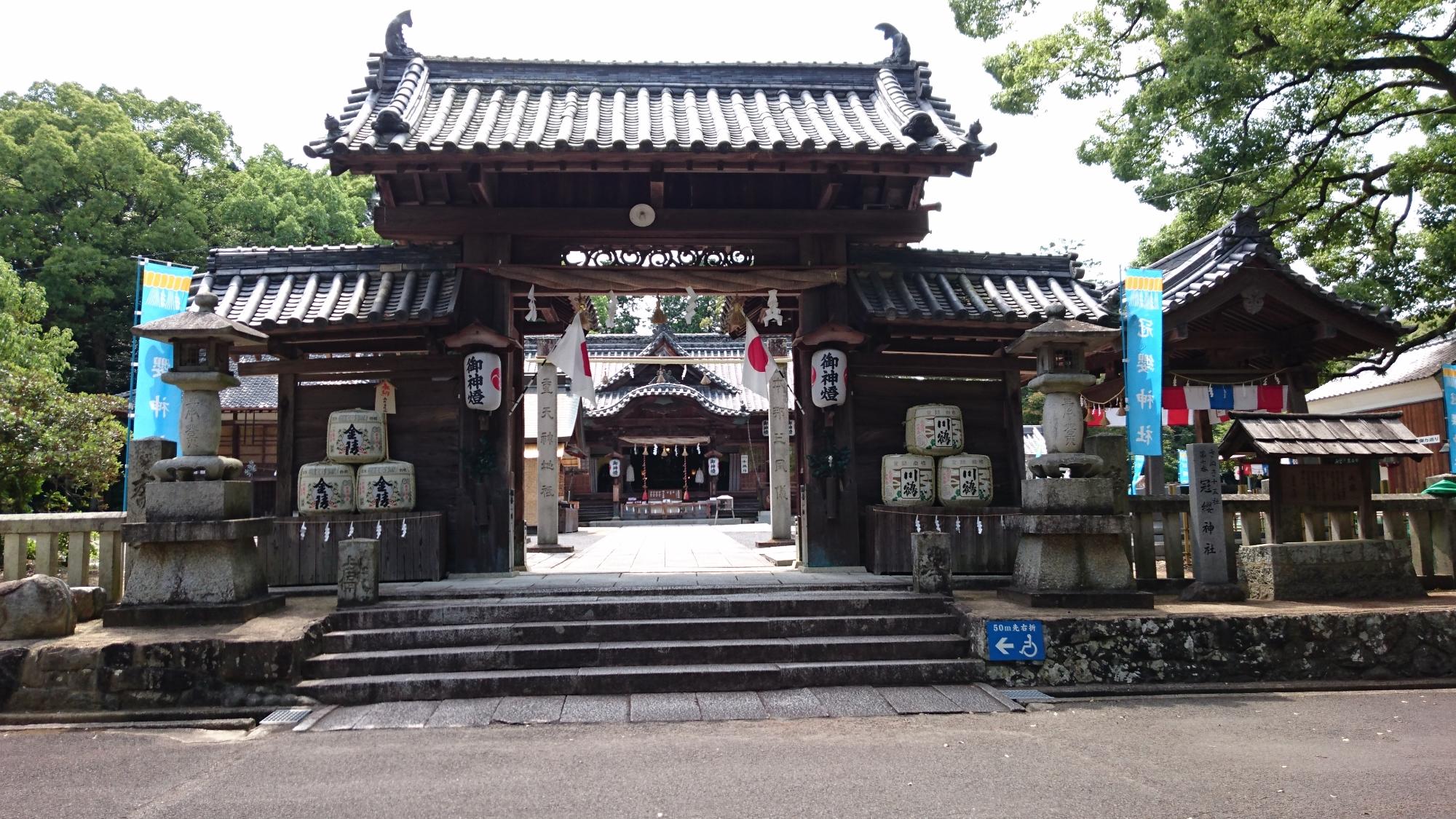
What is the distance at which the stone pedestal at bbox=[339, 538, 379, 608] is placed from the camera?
823 centimetres

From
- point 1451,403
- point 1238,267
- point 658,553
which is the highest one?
point 1238,267

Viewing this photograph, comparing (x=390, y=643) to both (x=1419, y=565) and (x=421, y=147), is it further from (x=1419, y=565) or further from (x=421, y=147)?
(x=1419, y=565)

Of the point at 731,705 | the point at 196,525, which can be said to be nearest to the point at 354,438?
the point at 196,525

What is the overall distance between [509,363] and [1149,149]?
13.2 metres

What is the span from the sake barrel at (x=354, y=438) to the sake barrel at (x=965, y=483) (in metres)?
6.65

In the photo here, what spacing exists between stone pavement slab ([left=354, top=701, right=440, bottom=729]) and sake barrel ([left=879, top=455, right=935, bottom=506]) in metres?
5.62

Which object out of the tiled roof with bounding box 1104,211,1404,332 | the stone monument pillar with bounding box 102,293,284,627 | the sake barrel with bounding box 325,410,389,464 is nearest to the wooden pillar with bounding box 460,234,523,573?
the sake barrel with bounding box 325,410,389,464

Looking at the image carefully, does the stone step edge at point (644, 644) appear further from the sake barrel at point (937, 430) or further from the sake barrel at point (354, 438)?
the sake barrel at point (354, 438)

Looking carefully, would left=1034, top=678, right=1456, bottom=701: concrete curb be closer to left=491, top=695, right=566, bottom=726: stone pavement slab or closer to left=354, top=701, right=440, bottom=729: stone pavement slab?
left=491, top=695, right=566, bottom=726: stone pavement slab

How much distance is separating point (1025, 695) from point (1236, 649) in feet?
6.68

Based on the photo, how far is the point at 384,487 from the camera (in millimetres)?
10102

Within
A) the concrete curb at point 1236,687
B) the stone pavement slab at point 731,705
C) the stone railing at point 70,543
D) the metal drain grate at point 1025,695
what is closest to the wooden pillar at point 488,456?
the stone railing at point 70,543

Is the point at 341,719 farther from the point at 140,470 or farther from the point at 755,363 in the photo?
the point at 755,363

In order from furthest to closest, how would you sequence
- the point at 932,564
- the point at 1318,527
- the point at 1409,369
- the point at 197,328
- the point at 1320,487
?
the point at 1409,369
the point at 1318,527
the point at 1320,487
the point at 932,564
the point at 197,328
